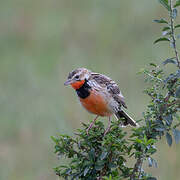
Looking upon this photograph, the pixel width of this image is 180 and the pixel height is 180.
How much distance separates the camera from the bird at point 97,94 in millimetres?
5797

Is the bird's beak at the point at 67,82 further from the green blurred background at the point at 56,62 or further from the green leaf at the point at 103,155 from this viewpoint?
the green blurred background at the point at 56,62

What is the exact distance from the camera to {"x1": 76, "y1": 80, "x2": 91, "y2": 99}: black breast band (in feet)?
19.1

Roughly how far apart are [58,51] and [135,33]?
1.95 metres

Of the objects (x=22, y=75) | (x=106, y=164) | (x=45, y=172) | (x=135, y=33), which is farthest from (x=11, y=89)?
(x=106, y=164)

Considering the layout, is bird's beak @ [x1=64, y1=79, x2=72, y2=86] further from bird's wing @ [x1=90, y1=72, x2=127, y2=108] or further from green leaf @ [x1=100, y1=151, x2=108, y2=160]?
green leaf @ [x1=100, y1=151, x2=108, y2=160]

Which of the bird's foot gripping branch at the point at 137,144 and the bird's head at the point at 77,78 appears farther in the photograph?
the bird's head at the point at 77,78

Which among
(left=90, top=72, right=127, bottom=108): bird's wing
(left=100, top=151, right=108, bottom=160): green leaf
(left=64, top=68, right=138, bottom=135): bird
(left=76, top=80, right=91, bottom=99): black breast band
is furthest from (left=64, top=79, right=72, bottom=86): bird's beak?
(left=100, top=151, right=108, bottom=160): green leaf

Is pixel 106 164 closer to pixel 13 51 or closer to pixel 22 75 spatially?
pixel 22 75

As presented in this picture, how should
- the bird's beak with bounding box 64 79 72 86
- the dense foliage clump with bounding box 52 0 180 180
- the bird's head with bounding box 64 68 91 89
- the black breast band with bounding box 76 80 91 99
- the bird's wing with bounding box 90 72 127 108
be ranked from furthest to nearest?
the bird's wing with bounding box 90 72 127 108
the black breast band with bounding box 76 80 91 99
the bird's head with bounding box 64 68 91 89
the bird's beak with bounding box 64 79 72 86
the dense foliage clump with bounding box 52 0 180 180

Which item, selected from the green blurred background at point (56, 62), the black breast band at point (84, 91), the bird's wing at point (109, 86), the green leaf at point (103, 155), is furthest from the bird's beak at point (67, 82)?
the green blurred background at point (56, 62)

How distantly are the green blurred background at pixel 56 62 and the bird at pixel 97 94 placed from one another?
1.85 m

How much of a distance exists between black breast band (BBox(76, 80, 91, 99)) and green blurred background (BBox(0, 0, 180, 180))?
7.41 ft

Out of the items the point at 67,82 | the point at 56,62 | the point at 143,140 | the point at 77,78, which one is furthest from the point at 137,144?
the point at 56,62

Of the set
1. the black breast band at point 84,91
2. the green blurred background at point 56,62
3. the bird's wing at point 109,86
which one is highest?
the green blurred background at point 56,62
